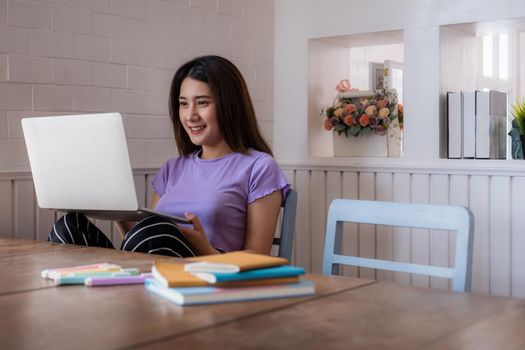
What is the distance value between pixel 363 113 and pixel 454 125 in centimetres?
40

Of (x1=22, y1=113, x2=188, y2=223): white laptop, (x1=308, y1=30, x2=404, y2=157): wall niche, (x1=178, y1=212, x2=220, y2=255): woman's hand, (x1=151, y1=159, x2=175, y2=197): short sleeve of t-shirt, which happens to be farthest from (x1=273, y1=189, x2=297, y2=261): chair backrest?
(x1=308, y1=30, x2=404, y2=157): wall niche

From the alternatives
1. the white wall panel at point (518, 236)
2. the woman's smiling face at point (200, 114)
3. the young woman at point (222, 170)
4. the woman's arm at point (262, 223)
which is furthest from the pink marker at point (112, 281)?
the white wall panel at point (518, 236)

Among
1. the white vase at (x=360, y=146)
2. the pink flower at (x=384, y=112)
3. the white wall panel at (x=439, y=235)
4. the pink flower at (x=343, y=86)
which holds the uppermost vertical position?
the pink flower at (x=343, y=86)

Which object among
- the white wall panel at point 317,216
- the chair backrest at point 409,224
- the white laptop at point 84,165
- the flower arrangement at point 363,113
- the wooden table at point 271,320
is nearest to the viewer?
the wooden table at point 271,320

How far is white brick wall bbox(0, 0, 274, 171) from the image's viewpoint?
2.75 m

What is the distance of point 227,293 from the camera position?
49.9 inches

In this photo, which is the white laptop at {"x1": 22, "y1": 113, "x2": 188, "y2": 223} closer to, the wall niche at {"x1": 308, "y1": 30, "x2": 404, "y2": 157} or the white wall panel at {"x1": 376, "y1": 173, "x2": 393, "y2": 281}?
the white wall panel at {"x1": 376, "y1": 173, "x2": 393, "y2": 281}

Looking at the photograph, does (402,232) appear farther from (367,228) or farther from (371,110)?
(371,110)

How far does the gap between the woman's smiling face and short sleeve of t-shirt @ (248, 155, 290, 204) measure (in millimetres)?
202

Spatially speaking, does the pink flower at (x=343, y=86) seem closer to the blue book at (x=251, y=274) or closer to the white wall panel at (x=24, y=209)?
the white wall panel at (x=24, y=209)

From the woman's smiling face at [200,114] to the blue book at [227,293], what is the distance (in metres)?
1.34

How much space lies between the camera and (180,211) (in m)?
2.58

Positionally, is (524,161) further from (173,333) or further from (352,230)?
(173,333)

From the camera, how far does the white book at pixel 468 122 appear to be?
3.15 m
